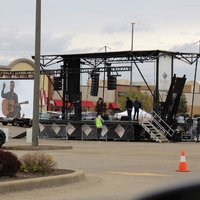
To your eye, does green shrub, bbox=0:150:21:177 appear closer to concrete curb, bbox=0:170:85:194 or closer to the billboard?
concrete curb, bbox=0:170:85:194

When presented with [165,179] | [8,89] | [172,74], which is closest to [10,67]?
[8,89]

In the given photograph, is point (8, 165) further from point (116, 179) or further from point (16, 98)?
point (16, 98)

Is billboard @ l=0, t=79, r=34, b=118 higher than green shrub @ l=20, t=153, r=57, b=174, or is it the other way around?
billboard @ l=0, t=79, r=34, b=118

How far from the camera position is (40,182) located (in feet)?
37.3

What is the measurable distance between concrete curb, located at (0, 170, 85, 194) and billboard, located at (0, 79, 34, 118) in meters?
52.9

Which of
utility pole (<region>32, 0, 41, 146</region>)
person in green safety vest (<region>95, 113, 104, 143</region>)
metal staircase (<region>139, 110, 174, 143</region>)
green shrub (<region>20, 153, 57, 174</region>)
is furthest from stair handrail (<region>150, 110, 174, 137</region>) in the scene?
green shrub (<region>20, 153, 57, 174</region>)

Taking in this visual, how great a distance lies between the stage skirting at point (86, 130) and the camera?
3672 centimetres

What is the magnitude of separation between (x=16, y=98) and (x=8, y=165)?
2236 inches

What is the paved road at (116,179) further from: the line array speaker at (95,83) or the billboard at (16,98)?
the billboard at (16,98)

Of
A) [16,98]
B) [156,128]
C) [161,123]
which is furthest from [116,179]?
[16,98]

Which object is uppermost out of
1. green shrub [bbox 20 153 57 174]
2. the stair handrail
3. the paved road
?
the stair handrail

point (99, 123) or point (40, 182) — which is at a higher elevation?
point (99, 123)

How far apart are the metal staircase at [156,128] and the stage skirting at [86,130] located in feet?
2.84

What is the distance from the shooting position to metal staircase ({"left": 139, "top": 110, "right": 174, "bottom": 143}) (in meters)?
36.0
